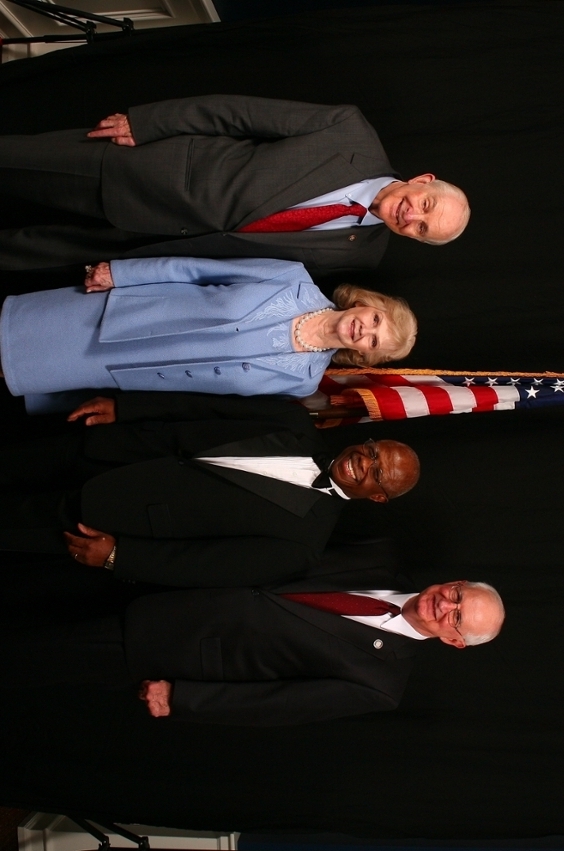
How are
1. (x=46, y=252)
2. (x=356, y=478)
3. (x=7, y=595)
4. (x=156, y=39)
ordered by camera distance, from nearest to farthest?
(x=356, y=478) < (x=46, y=252) < (x=7, y=595) < (x=156, y=39)

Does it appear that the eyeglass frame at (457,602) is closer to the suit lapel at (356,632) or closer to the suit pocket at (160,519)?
the suit lapel at (356,632)

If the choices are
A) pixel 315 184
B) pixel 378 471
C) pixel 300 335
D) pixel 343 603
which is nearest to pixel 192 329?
pixel 300 335

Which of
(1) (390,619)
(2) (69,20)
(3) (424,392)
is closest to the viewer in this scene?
(1) (390,619)

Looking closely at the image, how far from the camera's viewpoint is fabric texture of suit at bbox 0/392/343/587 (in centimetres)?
207

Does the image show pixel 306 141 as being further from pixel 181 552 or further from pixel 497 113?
pixel 181 552

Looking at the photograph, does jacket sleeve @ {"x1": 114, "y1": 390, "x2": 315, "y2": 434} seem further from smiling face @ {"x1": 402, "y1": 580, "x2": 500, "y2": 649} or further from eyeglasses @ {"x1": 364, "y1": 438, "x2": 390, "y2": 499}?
smiling face @ {"x1": 402, "y1": 580, "x2": 500, "y2": 649}

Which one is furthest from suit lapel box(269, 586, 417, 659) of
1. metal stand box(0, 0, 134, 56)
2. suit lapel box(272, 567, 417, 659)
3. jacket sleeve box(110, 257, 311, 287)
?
metal stand box(0, 0, 134, 56)

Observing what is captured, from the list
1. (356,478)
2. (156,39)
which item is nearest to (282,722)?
(356,478)

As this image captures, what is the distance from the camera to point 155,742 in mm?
2811

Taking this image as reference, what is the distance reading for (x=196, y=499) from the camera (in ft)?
6.78

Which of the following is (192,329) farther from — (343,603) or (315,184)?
(343,603)

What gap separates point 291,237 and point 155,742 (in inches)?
81.7

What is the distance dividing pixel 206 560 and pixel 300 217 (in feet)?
3.61

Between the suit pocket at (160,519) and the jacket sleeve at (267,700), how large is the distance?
0.48 meters
